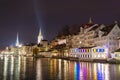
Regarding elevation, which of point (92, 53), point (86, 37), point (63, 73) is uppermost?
point (86, 37)

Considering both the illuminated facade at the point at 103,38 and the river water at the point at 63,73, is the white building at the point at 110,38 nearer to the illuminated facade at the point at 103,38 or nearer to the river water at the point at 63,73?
the illuminated facade at the point at 103,38

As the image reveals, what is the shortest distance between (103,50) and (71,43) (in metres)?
49.0

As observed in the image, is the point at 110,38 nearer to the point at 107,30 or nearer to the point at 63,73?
the point at 107,30

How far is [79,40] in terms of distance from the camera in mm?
126875

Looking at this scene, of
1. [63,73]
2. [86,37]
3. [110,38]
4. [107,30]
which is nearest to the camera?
[63,73]

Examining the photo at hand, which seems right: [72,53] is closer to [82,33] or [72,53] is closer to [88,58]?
[82,33]

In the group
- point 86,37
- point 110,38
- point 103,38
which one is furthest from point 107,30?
point 86,37

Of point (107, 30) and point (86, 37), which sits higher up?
point (107, 30)

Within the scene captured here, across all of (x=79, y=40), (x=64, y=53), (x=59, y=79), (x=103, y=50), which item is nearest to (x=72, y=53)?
(x=79, y=40)

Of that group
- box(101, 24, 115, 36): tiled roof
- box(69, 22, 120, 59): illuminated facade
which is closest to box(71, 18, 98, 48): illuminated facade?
box(69, 22, 120, 59): illuminated facade

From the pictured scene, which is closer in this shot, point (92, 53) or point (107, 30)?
point (92, 53)

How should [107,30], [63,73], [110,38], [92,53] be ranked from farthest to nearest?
[107,30], [92,53], [110,38], [63,73]

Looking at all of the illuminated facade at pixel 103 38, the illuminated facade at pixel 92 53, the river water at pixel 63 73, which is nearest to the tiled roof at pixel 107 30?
the illuminated facade at pixel 103 38

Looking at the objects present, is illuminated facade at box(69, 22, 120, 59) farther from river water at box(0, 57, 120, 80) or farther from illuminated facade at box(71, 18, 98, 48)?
river water at box(0, 57, 120, 80)
